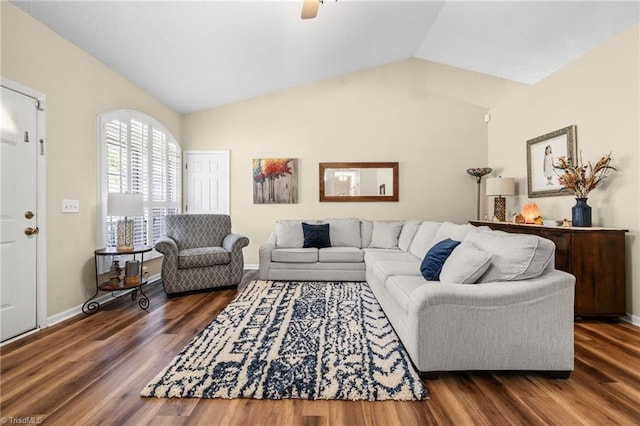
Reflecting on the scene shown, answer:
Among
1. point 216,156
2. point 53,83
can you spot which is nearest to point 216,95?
point 216,156

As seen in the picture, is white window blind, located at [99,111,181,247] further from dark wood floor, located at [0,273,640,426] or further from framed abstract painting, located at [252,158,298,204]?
dark wood floor, located at [0,273,640,426]

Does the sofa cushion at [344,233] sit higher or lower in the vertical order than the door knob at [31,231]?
lower

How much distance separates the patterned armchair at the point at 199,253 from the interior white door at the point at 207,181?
92cm

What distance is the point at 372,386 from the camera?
1.77 metres

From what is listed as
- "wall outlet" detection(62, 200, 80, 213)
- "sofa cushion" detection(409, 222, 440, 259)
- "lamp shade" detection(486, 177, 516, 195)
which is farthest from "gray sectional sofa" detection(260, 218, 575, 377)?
"wall outlet" detection(62, 200, 80, 213)

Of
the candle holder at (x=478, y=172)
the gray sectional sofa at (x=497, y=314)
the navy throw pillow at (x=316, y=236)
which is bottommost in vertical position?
the gray sectional sofa at (x=497, y=314)

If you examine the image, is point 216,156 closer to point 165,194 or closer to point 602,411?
point 165,194

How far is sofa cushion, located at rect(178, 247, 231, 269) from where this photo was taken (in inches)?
146

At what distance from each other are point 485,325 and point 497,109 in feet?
14.4

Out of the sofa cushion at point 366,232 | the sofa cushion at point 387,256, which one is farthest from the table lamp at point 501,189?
the sofa cushion at point 366,232

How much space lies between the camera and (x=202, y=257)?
3797mm

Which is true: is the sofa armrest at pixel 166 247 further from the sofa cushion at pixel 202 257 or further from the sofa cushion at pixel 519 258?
the sofa cushion at pixel 519 258

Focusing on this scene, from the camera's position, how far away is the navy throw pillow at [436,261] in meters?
2.50

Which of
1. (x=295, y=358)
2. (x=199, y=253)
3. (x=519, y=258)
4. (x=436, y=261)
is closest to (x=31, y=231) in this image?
(x=199, y=253)
